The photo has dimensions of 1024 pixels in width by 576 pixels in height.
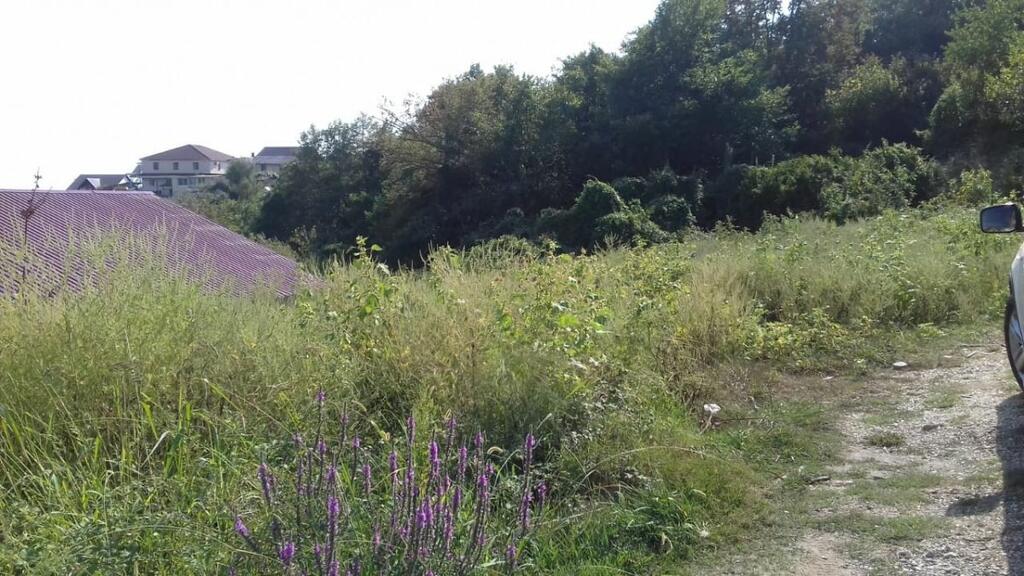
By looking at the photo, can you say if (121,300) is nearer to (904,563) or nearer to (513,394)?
(513,394)

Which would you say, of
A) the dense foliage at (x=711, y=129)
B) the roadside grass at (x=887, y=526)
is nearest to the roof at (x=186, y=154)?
the dense foliage at (x=711, y=129)

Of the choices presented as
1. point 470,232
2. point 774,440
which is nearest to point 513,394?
point 774,440

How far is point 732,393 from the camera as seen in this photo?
260 inches

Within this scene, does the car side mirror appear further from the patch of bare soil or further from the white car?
the patch of bare soil

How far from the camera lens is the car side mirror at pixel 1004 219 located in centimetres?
519

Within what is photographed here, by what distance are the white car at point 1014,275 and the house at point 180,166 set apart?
12006cm

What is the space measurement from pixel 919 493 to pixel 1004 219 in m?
1.72

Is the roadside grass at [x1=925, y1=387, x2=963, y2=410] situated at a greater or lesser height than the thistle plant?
lesser

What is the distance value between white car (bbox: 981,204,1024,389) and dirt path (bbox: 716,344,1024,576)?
1.64 feet

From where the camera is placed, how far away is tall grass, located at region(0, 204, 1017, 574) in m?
3.59

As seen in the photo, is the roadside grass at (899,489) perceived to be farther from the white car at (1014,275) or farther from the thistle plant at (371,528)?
the thistle plant at (371,528)

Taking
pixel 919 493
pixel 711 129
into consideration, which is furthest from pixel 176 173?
pixel 919 493

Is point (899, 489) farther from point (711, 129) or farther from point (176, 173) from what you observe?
point (176, 173)

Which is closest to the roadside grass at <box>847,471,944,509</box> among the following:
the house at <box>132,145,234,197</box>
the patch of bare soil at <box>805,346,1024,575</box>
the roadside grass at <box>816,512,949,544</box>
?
the patch of bare soil at <box>805,346,1024,575</box>
